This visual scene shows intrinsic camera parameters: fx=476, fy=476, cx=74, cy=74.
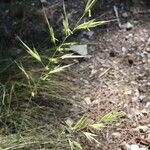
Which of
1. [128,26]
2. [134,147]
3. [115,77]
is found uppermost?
[128,26]

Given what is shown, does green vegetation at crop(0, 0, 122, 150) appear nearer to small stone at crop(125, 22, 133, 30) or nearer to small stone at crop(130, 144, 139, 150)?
small stone at crop(130, 144, 139, 150)

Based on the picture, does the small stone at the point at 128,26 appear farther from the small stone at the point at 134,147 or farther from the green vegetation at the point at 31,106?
the small stone at the point at 134,147

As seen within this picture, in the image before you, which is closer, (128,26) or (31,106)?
(31,106)

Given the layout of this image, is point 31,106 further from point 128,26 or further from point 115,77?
point 128,26

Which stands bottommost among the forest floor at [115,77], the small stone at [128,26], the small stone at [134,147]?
the small stone at [134,147]

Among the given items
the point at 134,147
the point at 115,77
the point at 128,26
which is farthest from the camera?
the point at 128,26

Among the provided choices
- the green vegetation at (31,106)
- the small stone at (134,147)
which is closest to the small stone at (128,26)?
the green vegetation at (31,106)

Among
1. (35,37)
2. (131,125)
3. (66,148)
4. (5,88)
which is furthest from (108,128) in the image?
(35,37)

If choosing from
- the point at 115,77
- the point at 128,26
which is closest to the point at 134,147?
the point at 115,77

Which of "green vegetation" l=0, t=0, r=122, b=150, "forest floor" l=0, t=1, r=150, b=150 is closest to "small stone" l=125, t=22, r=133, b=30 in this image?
"forest floor" l=0, t=1, r=150, b=150
